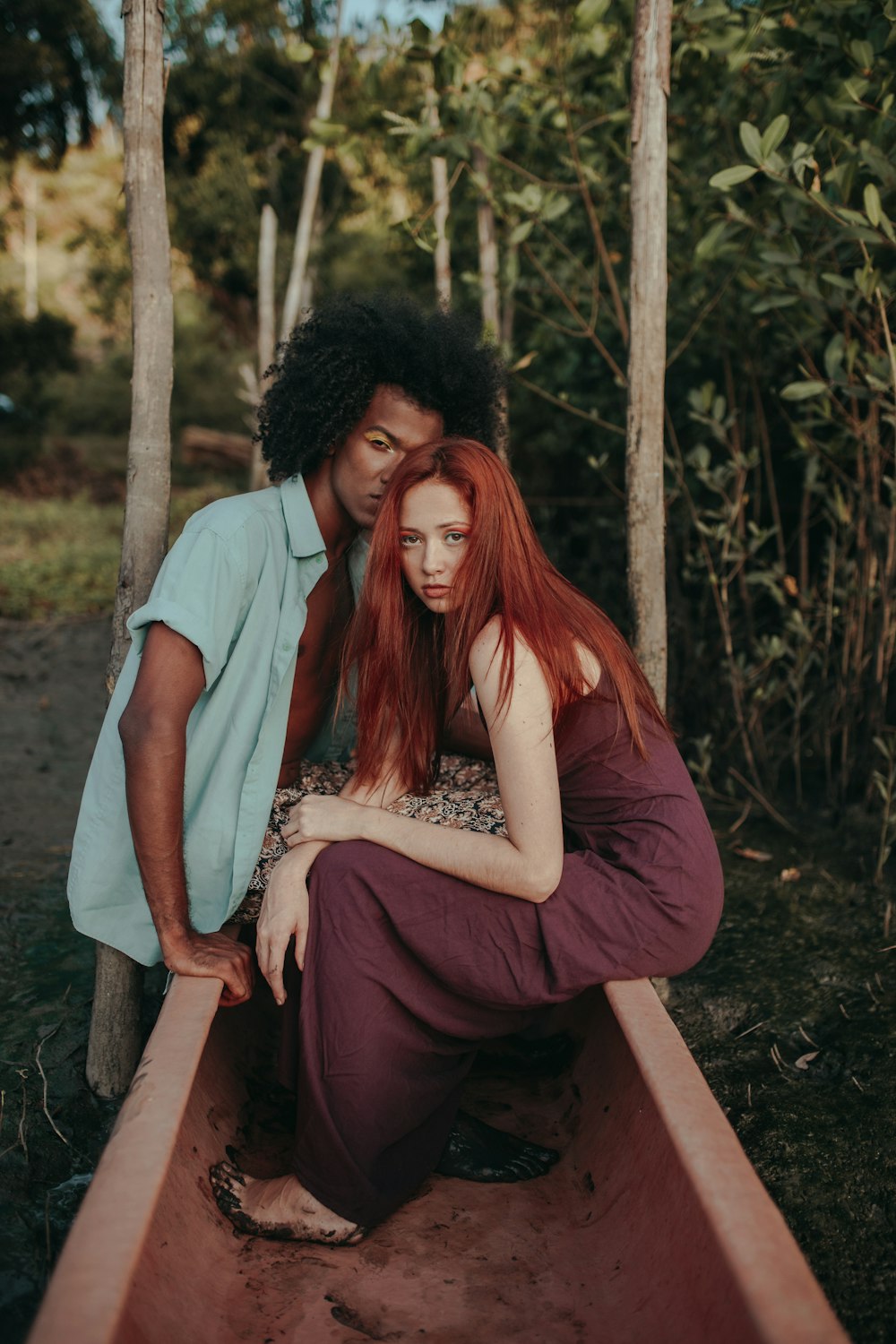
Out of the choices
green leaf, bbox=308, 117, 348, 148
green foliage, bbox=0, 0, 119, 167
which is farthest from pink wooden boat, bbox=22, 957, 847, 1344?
Answer: green foliage, bbox=0, 0, 119, 167

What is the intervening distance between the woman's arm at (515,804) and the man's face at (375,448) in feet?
2.42

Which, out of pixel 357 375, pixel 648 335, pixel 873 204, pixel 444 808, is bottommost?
pixel 444 808

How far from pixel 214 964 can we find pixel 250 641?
67cm

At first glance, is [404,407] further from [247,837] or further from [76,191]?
[76,191]

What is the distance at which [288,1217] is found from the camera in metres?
1.89

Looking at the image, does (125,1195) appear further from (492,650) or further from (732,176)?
(732,176)

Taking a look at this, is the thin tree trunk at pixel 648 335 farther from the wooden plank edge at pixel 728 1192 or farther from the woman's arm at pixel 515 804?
the wooden plank edge at pixel 728 1192

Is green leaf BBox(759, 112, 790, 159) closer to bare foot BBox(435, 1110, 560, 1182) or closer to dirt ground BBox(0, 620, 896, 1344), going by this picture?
dirt ground BBox(0, 620, 896, 1344)

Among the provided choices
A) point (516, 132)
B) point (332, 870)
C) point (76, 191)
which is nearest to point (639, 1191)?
point (332, 870)

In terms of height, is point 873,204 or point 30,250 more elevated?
point 30,250

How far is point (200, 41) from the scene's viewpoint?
11.9 metres

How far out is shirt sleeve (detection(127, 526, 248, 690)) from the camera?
2105 mm

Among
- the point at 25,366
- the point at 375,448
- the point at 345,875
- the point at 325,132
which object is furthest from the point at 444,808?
the point at 25,366

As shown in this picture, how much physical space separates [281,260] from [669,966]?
528 inches
